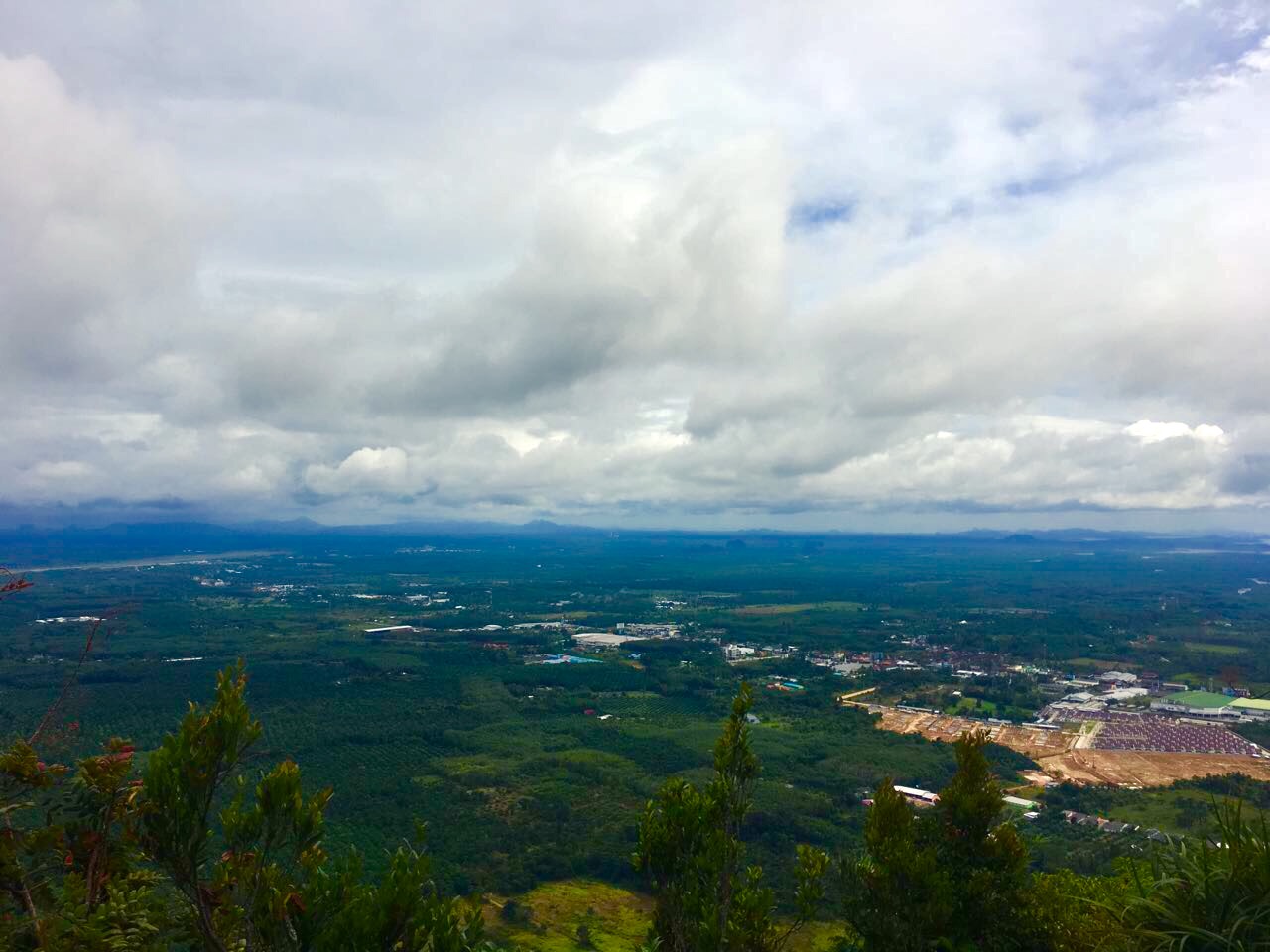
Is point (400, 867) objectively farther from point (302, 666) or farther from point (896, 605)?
point (896, 605)

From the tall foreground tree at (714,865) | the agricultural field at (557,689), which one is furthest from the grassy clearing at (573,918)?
the tall foreground tree at (714,865)

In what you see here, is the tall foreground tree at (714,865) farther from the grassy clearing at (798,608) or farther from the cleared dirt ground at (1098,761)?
the grassy clearing at (798,608)

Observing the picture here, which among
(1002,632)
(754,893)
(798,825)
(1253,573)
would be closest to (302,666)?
(798,825)

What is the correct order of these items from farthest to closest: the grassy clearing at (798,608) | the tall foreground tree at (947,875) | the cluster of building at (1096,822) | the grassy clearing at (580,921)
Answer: the grassy clearing at (798,608)
the cluster of building at (1096,822)
the grassy clearing at (580,921)
the tall foreground tree at (947,875)

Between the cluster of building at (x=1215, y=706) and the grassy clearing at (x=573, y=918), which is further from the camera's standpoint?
the cluster of building at (x=1215, y=706)

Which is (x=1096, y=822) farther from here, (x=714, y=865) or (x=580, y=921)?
(x=714, y=865)

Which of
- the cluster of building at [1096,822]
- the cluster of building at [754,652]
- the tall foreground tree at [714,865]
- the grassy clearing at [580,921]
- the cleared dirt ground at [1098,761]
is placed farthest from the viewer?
the cluster of building at [754,652]

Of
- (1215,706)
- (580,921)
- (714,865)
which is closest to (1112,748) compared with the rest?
(1215,706)
